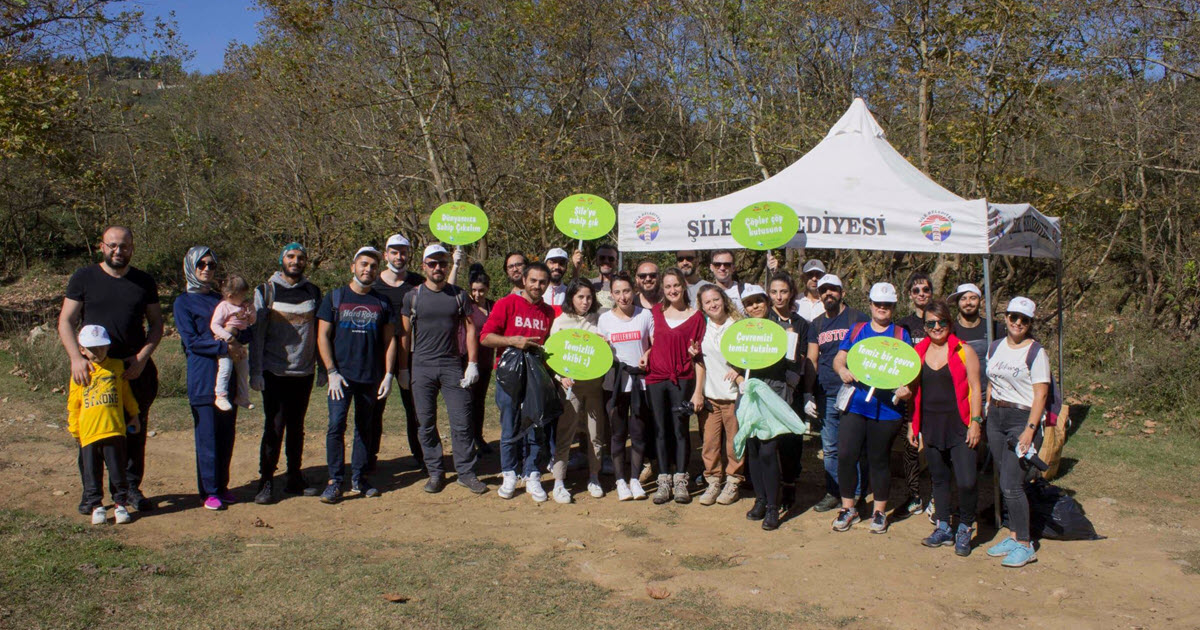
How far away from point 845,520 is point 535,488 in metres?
2.20

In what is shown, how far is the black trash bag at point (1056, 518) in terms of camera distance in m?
5.48

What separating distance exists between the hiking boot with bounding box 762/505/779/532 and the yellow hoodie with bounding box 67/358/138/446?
165 inches

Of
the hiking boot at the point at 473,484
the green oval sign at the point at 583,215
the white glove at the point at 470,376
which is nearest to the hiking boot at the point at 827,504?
the hiking boot at the point at 473,484

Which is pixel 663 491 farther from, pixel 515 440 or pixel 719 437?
pixel 515 440

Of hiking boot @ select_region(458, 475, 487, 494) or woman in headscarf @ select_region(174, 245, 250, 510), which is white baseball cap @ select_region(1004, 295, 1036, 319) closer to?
hiking boot @ select_region(458, 475, 487, 494)

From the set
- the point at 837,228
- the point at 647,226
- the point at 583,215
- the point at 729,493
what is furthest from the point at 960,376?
the point at 583,215

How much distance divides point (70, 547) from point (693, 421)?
20.0ft

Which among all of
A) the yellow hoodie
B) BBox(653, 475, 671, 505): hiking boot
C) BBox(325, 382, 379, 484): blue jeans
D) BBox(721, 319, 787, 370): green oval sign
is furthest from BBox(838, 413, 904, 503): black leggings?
the yellow hoodie

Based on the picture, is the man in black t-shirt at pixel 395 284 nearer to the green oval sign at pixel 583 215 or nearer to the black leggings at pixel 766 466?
the green oval sign at pixel 583 215

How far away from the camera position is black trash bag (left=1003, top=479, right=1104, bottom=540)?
216 inches

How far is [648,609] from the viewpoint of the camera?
4.36 metres

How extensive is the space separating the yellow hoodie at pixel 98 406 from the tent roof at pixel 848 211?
14.2ft

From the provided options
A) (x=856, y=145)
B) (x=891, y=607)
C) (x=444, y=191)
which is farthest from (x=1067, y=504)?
(x=444, y=191)

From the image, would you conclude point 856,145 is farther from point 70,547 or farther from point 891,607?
point 70,547
